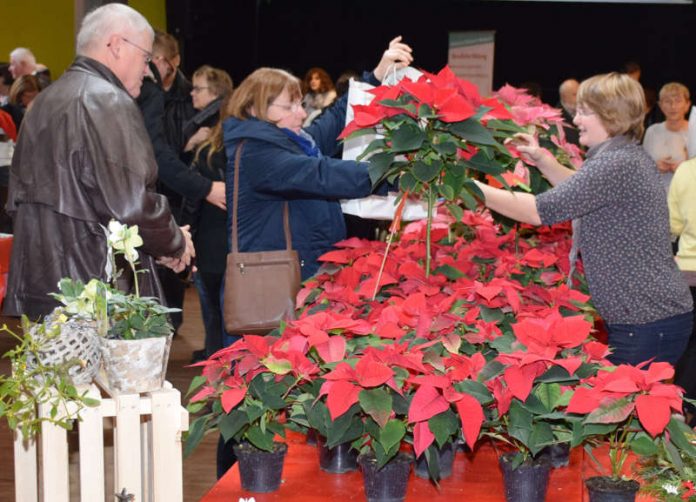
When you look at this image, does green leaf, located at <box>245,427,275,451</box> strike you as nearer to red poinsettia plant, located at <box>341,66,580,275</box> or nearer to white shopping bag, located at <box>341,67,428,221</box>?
red poinsettia plant, located at <box>341,66,580,275</box>

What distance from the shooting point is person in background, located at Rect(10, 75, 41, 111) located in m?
7.72

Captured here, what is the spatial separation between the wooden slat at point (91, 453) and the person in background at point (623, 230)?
54.0 inches

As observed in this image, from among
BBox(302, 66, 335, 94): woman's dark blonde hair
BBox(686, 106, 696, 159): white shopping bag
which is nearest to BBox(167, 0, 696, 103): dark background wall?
BBox(302, 66, 335, 94): woman's dark blonde hair

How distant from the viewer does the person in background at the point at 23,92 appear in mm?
7719

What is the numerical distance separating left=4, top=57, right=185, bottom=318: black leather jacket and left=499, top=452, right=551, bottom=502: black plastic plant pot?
1.25 metres

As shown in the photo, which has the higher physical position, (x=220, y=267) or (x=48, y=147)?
(x=48, y=147)

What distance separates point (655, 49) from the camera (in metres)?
12.1

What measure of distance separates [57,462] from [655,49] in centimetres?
1104

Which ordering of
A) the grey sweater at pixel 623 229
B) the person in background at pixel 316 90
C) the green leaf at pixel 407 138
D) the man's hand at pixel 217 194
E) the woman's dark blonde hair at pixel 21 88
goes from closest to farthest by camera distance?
1. the green leaf at pixel 407 138
2. the grey sweater at pixel 623 229
3. the man's hand at pixel 217 194
4. the woman's dark blonde hair at pixel 21 88
5. the person in background at pixel 316 90

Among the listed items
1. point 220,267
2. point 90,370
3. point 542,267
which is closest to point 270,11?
point 220,267

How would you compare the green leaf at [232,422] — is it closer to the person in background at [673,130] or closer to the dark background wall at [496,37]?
the person in background at [673,130]

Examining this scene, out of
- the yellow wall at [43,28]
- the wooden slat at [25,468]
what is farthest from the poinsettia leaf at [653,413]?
the yellow wall at [43,28]

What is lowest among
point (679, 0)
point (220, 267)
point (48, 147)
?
point (220, 267)

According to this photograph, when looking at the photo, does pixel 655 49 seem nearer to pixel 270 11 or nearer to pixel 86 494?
pixel 270 11
